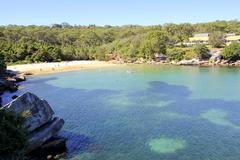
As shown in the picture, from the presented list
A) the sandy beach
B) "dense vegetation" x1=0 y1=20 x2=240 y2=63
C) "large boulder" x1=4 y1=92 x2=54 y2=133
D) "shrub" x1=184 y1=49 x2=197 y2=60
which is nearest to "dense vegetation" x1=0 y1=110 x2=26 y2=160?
"large boulder" x1=4 y1=92 x2=54 y2=133

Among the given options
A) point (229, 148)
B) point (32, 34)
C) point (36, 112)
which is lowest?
point (229, 148)

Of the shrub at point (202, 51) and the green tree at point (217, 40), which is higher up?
the green tree at point (217, 40)

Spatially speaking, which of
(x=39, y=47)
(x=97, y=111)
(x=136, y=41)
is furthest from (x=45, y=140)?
(x=136, y=41)

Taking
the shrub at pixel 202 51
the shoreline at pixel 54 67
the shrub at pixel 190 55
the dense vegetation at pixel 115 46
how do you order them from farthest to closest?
the dense vegetation at pixel 115 46
the shrub at pixel 190 55
the shrub at pixel 202 51
the shoreline at pixel 54 67

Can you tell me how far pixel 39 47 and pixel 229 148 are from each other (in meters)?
115

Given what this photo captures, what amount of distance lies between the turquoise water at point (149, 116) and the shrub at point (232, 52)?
1352 inches

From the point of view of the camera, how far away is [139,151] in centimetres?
3381

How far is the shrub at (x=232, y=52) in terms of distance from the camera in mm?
119562

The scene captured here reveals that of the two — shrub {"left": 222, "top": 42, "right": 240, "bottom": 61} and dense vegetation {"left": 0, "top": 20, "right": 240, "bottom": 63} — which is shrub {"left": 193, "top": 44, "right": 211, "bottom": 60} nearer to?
dense vegetation {"left": 0, "top": 20, "right": 240, "bottom": 63}

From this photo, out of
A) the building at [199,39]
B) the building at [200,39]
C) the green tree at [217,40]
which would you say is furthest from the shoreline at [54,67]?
the building at [200,39]

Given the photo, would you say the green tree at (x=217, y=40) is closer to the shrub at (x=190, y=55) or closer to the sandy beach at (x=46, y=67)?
the shrub at (x=190, y=55)

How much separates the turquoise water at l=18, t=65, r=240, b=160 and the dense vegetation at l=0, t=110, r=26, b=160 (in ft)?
32.5

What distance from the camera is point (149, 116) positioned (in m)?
48.6

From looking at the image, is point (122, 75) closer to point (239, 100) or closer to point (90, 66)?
point (90, 66)
